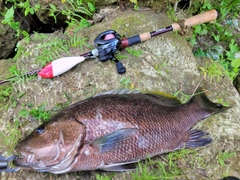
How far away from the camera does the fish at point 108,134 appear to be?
103 inches

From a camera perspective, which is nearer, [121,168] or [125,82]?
[121,168]

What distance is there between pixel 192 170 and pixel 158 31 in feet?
5.90

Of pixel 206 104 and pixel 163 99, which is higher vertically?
pixel 163 99

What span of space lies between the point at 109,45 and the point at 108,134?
126cm

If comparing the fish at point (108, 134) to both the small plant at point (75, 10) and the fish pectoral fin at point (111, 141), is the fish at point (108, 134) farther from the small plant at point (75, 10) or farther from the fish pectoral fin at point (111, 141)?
the small plant at point (75, 10)

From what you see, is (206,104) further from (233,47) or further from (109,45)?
(233,47)

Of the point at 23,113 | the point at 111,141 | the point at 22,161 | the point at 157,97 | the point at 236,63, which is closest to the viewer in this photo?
the point at 22,161

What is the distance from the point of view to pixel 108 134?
269 cm

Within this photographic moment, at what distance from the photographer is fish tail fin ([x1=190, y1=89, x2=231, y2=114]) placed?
10.7 feet

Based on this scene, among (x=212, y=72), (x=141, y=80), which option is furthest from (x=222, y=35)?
(x=141, y=80)

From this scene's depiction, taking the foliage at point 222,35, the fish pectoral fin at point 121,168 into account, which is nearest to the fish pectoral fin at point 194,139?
the fish pectoral fin at point 121,168

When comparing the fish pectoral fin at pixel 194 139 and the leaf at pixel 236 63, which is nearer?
the fish pectoral fin at pixel 194 139

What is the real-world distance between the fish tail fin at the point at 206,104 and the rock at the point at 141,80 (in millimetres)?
139

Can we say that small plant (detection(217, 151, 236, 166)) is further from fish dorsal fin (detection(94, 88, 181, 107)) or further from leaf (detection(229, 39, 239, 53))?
leaf (detection(229, 39, 239, 53))
